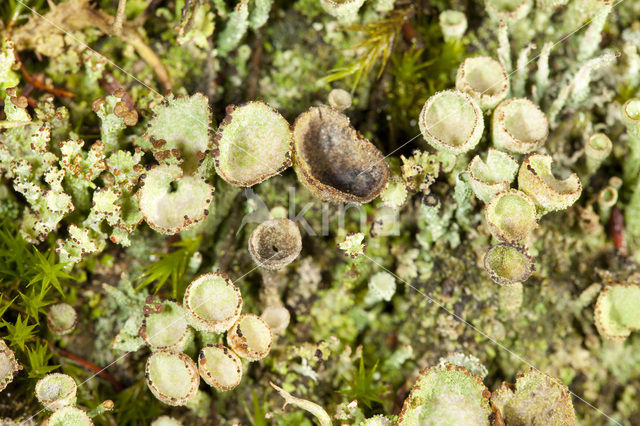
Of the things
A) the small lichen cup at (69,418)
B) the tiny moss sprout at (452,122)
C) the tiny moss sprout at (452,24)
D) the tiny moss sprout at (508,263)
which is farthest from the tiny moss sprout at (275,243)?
the tiny moss sprout at (452,24)

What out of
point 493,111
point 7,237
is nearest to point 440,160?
point 493,111

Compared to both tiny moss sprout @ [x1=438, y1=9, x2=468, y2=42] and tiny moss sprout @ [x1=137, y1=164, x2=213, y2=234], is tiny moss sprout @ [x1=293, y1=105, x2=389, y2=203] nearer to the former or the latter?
tiny moss sprout @ [x1=137, y1=164, x2=213, y2=234]

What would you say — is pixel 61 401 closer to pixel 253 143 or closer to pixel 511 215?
pixel 253 143

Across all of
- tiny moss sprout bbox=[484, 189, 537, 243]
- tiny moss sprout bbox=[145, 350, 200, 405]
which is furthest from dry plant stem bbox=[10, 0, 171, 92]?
tiny moss sprout bbox=[484, 189, 537, 243]

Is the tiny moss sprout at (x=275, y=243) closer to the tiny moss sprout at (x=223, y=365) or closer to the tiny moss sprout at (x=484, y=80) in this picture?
the tiny moss sprout at (x=223, y=365)

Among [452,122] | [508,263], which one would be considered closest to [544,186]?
[508,263]
